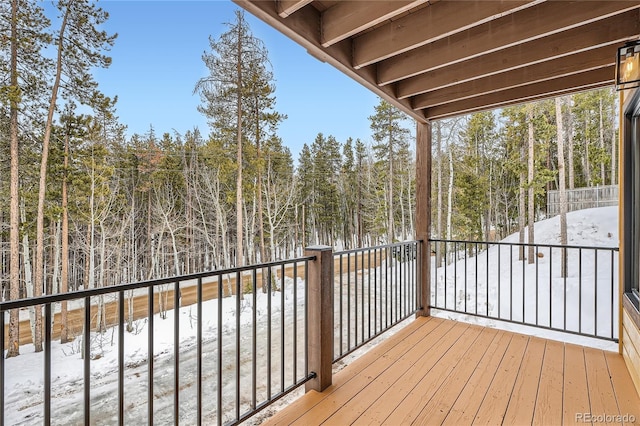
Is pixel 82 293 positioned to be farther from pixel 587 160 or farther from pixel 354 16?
pixel 587 160

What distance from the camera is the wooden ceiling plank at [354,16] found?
1.77 metres

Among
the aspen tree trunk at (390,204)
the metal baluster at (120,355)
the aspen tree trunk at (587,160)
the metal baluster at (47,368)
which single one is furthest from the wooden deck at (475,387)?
the aspen tree trunk at (587,160)

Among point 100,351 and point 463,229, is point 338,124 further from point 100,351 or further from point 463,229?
point 100,351

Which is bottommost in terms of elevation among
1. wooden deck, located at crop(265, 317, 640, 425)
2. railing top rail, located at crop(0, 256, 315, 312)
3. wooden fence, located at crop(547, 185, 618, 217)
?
wooden deck, located at crop(265, 317, 640, 425)

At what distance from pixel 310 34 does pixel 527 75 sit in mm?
1978

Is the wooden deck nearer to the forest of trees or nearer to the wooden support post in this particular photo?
the wooden support post

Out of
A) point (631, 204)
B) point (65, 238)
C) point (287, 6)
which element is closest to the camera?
point (287, 6)

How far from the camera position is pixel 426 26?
6.66 ft

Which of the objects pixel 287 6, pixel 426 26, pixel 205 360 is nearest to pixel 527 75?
pixel 426 26

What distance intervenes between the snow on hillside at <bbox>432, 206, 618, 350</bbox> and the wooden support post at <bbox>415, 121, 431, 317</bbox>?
18.6 inches

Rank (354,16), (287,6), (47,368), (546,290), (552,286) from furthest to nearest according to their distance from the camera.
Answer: (546,290)
(552,286)
(354,16)
(287,6)
(47,368)

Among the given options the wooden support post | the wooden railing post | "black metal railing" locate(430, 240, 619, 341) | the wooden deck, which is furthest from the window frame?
the wooden railing post

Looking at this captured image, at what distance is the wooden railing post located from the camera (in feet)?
6.95

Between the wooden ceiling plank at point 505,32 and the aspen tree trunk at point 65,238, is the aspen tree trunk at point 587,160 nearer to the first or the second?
the wooden ceiling plank at point 505,32
